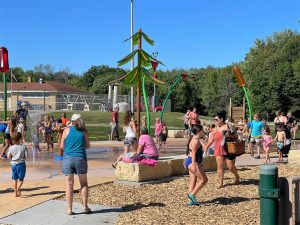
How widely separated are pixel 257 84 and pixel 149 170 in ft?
162

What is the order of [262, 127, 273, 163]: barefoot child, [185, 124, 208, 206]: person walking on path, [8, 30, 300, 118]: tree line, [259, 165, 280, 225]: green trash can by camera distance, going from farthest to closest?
[8, 30, 300, 118]: tree line
[262, 127, 273, 163]: barefoot child
[185, 124, 208, 206]: person walking on path
[259, 165, 280, 225]: green trash can

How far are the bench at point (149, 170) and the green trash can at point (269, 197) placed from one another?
517 cm

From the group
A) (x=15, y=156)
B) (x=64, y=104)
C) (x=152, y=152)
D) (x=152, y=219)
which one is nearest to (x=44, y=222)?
(x=152, y=219)

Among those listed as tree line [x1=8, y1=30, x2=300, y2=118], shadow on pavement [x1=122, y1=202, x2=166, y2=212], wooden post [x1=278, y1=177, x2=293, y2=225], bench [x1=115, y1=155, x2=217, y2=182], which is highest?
tree line [x1=8, y1=30, x2=300, y2=118]

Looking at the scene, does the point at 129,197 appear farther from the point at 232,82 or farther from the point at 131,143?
the point at 232,82

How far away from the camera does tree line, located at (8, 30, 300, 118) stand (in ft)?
182

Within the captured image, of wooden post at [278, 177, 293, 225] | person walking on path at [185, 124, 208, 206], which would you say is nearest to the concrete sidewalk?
person walking on path at [185, 124, 208, 206]

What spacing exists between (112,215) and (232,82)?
223 ft

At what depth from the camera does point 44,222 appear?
6.70 m

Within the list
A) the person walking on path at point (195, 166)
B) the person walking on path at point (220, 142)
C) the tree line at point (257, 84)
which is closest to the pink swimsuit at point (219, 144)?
the person walking on path at point (220, 142)

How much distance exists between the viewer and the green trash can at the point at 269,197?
432cm

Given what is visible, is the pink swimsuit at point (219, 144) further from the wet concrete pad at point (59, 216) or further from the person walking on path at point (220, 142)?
the wet concrete pad at point (59, 216)

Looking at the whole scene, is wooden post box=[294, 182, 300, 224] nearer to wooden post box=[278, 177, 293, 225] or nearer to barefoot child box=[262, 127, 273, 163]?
wooden post box=[278, 177, 293, 225]

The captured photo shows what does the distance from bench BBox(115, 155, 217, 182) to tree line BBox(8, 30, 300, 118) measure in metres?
45.6
